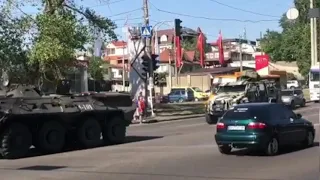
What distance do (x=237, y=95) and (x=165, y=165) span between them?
18.2 m

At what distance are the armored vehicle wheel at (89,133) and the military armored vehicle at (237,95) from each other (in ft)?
32.3

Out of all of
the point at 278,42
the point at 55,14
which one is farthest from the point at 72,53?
the point at 278,42

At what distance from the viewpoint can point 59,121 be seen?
19.2 m

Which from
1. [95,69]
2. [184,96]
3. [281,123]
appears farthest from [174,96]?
[281,123]

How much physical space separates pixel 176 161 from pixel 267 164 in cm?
220

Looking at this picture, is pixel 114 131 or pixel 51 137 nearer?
pixel 51 137

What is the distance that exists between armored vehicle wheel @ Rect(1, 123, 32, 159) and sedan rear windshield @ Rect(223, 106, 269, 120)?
5856mm

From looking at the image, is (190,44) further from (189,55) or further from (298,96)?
(298,96)

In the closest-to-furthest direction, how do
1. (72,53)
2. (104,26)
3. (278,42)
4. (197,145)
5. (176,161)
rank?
(176,161) < (197,145) < (72,53) < (104,26) < (278,42)

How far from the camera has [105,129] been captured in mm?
21312

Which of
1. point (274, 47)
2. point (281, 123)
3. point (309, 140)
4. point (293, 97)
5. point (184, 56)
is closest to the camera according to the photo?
point (281, 123)

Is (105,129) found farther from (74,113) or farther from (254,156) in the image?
(254,156)

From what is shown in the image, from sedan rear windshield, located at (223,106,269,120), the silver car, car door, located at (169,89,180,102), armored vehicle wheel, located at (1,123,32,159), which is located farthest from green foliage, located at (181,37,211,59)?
sedan rear windshield, located at (223,106,269,120)

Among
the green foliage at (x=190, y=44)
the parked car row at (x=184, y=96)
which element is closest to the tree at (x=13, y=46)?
the parked car row at (x=184, y=96)
